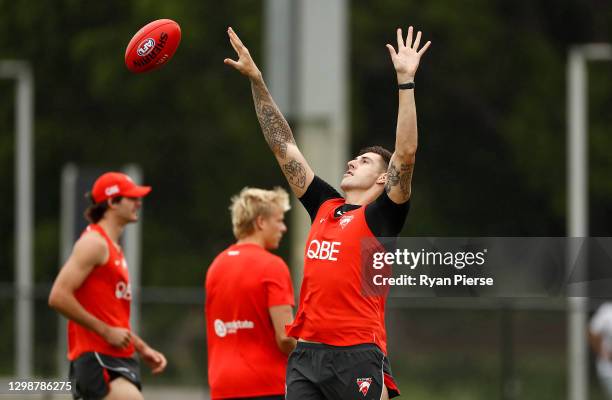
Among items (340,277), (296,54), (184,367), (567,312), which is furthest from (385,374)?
(184,367)

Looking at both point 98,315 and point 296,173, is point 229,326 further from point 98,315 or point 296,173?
point 296,173

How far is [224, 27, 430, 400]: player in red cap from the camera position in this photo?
7.35 meters

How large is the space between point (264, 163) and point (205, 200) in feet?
4.46

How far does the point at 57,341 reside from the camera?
1738 centimetres

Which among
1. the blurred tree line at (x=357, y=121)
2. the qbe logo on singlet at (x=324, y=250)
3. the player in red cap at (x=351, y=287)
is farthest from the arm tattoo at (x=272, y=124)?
the blurred tree line at (x=357, y=121)

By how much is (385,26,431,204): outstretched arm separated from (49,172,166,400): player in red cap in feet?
7.25

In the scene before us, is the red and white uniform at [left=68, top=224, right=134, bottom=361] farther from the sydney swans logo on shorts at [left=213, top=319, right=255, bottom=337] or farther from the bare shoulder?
the sydney swans logo on shorts at [left=213, top=319, right=255, bottom=337]

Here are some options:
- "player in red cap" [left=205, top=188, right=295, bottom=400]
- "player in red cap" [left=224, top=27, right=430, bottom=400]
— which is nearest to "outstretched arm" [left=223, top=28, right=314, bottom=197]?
"player in red cap" [left=224, top=27, right=430, bottom=400]

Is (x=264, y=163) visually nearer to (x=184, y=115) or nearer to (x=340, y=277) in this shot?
(x=184, y=115)

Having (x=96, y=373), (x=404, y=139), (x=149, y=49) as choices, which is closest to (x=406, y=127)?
(x=404, y=139)

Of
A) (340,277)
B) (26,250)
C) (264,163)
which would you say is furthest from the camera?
(264,163)

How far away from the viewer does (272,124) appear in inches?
322

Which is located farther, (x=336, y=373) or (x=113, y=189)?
(x=113, y=189)

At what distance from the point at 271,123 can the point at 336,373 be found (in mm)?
1582
